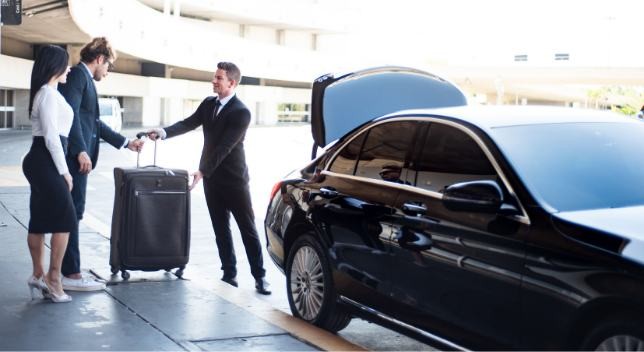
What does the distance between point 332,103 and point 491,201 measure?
3798mm

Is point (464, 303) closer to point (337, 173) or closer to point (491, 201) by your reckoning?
point (491, 201)

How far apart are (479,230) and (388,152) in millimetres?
1332

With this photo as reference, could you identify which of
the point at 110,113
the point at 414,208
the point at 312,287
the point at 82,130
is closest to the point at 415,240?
the point at 414,208

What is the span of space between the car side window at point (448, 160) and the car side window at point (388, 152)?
0.16 m

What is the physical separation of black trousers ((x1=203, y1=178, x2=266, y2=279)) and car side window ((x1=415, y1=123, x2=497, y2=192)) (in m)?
2.96

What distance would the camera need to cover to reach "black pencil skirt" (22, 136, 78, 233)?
679cm

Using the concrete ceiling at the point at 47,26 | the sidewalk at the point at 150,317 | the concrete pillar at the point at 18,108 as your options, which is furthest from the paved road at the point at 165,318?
the concrete pillar at the point at 18,108

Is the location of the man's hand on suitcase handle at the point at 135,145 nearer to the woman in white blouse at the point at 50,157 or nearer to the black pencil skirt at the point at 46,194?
the woman in white blouse at the point at 50,157

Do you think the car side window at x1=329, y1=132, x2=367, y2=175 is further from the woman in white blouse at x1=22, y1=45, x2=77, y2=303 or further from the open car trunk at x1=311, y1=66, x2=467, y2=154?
the woman in white blouse at x1=22, y1=45, x2=77, y2=303

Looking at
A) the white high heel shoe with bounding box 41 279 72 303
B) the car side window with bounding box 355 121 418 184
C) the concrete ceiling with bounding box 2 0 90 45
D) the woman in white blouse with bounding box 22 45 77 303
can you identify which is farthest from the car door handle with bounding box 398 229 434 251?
the concrete ceiling with bounding box 2 0 90 45

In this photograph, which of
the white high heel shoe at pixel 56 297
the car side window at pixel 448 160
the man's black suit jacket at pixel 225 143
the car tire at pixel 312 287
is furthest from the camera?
the man's black suit jacket at pixel 225 143

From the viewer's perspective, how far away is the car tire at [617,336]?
4.26 meters

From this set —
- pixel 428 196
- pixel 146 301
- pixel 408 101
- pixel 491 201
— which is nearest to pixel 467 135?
pixel 428 196

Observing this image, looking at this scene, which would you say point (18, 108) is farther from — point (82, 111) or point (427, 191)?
point (427, 191)
